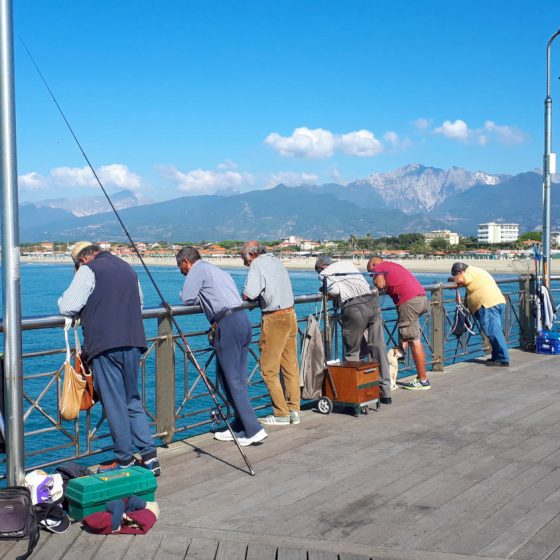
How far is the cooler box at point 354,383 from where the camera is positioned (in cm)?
646

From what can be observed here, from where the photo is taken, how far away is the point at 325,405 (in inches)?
260

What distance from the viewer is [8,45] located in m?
3.97

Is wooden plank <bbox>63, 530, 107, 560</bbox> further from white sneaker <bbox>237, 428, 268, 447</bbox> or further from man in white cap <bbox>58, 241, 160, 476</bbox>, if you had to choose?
white sneaker <bbox>237, 428, 268, 447</bbox>

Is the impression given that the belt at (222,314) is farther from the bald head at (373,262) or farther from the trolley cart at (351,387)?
the bald head at (373,262)

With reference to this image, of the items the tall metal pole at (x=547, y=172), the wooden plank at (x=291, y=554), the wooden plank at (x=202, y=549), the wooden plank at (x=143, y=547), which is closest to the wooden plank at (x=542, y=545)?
the wooden plank at (x=291, y=554)

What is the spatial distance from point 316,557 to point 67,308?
2.14 metres

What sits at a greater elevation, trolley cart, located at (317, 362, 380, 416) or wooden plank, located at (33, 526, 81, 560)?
trolley cart, located at (317, 362, 380, 416)

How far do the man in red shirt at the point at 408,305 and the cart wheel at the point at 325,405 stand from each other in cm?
152

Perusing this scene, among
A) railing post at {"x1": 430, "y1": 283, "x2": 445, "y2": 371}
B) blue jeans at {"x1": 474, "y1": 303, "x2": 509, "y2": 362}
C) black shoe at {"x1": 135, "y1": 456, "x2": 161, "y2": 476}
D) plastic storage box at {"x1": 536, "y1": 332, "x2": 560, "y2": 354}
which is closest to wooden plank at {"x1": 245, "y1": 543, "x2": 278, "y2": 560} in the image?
black shoe at {"x1": 135, "y1": 456, "x2": 161, "y2": 476}

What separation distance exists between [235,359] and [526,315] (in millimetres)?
6949

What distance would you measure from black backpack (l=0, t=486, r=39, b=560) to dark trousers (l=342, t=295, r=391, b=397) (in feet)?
12.6

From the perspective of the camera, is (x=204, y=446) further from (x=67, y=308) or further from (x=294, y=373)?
(x=67, y=308)

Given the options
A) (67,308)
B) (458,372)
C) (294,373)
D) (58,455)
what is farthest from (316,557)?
(58,455)

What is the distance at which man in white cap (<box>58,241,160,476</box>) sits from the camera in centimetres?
450
